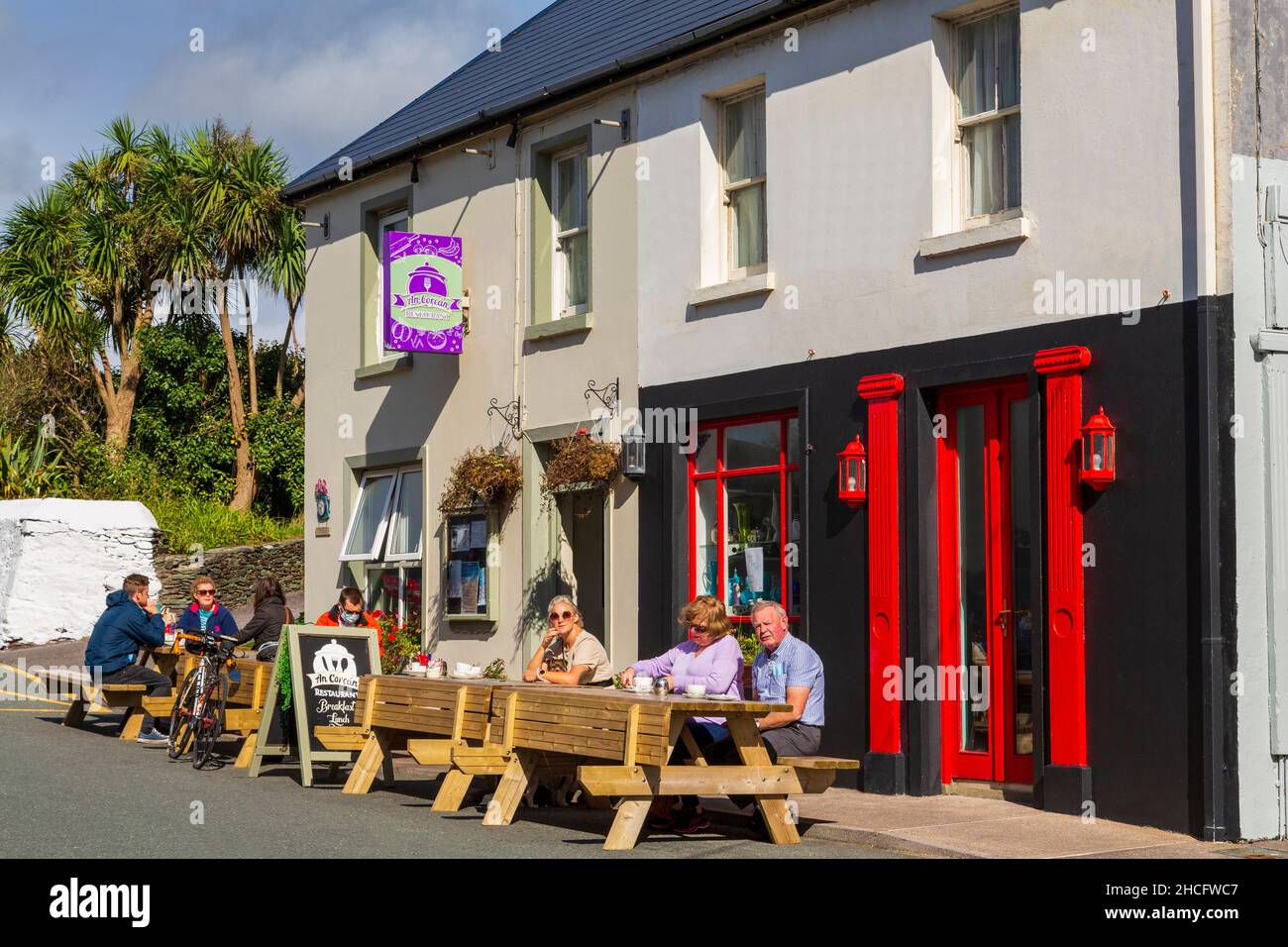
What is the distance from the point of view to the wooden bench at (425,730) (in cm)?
1080

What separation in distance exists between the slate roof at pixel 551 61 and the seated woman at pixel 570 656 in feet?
17.0

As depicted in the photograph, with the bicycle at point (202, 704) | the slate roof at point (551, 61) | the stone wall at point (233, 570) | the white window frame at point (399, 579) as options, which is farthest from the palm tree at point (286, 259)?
the bicycle at point (202, 704)

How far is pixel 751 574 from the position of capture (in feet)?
44.9

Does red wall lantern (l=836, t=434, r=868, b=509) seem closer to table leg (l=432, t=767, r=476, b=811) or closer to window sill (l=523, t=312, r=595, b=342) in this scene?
table leg (l=432, t=767, r=476, b=811)

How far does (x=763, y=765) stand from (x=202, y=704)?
6268mm

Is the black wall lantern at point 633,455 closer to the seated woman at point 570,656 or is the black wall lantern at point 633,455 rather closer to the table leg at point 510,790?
the seated woman at point 570,656

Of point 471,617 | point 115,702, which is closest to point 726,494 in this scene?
point 471,617

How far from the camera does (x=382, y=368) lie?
61.5ft

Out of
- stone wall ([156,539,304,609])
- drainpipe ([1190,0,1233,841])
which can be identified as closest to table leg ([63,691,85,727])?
drainpipe ([1190,0,1233,841])

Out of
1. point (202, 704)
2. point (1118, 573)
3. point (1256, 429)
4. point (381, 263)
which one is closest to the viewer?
point (1256, 429)

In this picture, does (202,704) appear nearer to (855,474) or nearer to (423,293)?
(423,293)

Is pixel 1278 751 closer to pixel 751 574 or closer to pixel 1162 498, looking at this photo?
pixel 1162 498

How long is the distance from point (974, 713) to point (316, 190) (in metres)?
11.6
